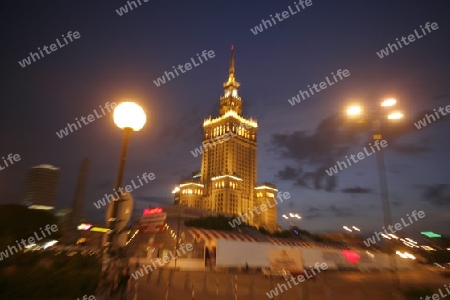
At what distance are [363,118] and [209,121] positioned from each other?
4835 inches

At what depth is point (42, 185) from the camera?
362ft

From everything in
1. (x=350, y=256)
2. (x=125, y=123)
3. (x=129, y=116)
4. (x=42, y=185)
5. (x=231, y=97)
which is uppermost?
(x=231, y=97)

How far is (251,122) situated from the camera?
445ft

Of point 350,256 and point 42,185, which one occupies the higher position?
point 42,185

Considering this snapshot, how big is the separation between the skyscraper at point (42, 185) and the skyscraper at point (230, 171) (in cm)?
5006

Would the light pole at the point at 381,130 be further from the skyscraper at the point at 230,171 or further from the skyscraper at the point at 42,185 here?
the skyscraper at the point at 42,185

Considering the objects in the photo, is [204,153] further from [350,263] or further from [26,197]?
[350,263]

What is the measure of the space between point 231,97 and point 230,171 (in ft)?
129

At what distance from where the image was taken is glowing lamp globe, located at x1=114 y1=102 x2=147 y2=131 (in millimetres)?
6555

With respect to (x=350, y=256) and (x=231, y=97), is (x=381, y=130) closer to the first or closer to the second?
(x=350, y=256)

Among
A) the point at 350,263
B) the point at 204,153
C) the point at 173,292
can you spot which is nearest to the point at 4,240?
the point at 173,292

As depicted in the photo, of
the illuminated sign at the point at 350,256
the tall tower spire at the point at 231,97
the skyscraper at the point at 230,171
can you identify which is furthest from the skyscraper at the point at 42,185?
the illuminated sign at the point at 350,256

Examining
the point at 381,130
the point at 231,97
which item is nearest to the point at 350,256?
the point at 381,130

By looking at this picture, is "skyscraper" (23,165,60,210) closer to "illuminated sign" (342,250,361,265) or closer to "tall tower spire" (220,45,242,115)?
"tall tower spire" (220,45,242,115)
